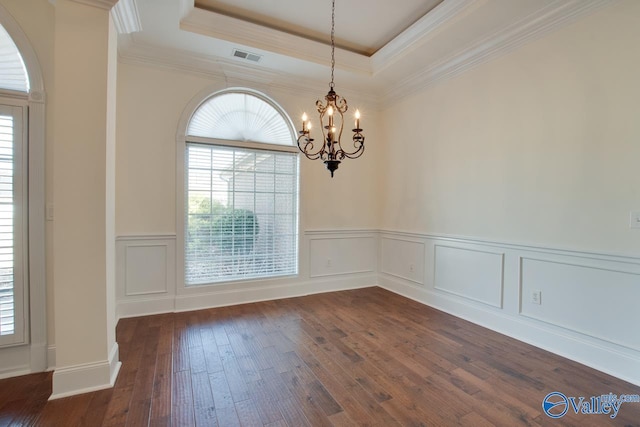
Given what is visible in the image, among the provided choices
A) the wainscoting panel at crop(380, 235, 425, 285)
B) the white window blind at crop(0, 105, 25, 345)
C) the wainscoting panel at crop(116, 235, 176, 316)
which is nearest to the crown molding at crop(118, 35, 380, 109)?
the white window blind at crop(0, 105, 25, 345)

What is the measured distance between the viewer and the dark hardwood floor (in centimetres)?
184

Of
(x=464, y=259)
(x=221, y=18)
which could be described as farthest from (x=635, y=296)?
(x=221, y=18)

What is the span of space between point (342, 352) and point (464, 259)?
6.04 ft

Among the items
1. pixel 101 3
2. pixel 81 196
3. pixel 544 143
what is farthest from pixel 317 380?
pixel 101 3

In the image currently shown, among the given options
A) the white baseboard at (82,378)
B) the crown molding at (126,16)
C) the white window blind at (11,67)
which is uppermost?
the crown molding at (126,16)

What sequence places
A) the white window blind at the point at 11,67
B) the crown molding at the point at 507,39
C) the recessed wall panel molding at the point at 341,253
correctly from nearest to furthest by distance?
the white window blind at the point at 11,67, the crown molding at the point at 507,39, the recessed wall panel molding at the point at 341,253

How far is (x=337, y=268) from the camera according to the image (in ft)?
14.9

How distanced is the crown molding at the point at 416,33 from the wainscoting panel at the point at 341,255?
7.91ft

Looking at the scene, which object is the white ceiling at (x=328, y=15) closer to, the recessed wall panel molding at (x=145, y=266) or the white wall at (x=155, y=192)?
the white wall at (x=155, y=192)

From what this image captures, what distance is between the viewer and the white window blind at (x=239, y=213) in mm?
3713

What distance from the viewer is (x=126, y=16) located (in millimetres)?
2461

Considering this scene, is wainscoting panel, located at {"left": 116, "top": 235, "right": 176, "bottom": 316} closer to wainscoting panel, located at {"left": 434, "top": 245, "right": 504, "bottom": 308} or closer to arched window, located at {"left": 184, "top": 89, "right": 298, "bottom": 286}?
arched window, located at {"left": 184, "top": 89, "right": 298, "bottom": 286}

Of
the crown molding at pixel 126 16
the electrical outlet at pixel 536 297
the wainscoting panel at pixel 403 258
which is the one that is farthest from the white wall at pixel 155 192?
the electrical outlet at pixel 536 297

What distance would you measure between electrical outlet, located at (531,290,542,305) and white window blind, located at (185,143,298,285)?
109 inches
